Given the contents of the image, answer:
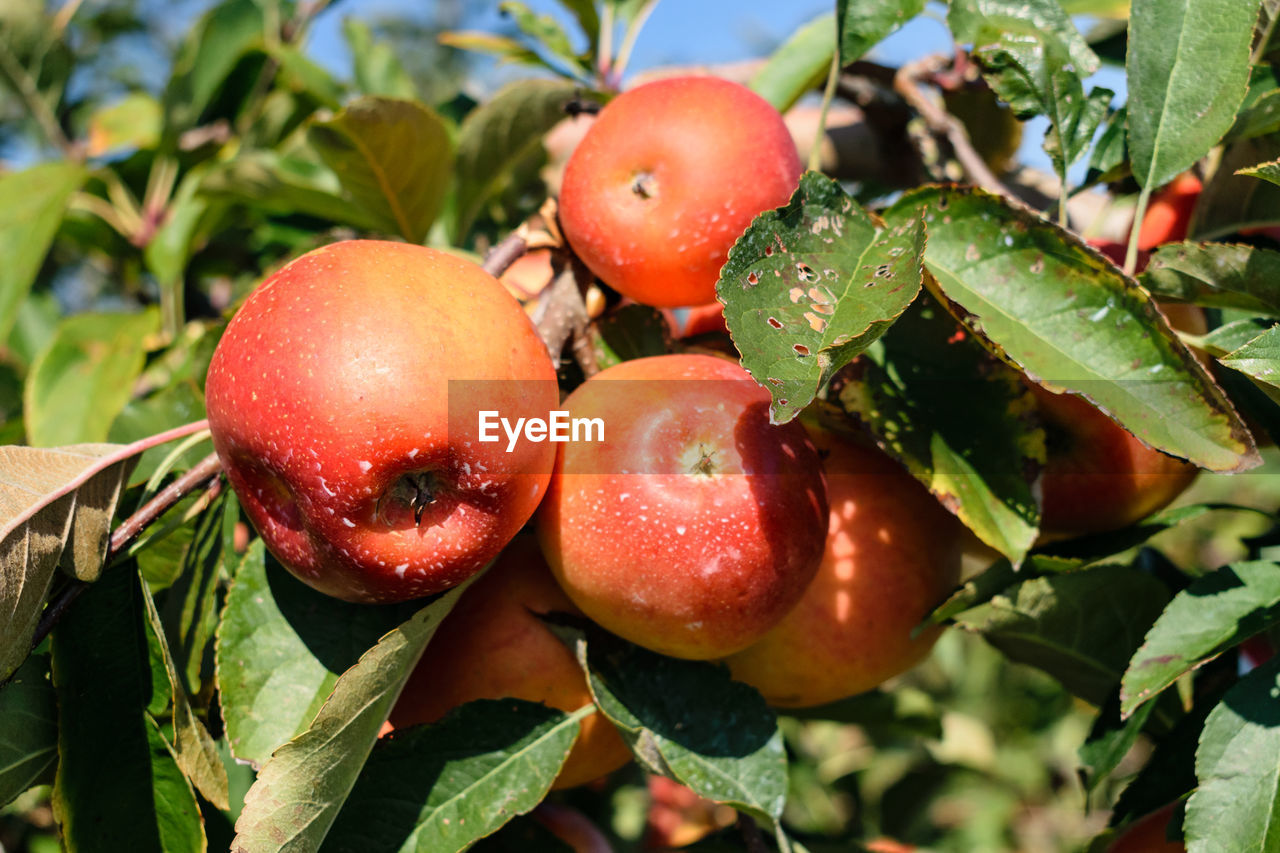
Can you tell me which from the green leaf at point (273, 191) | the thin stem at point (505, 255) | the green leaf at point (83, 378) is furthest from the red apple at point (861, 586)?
the green leaf at point (83, 378)

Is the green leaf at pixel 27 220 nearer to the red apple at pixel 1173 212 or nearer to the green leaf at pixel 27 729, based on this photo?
the green leaf at pixel 27 729

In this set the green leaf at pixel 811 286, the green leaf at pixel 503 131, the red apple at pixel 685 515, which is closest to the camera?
the green leaf at pixel 811 286

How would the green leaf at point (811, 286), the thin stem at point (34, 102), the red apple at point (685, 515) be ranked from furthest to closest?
the thin stem at point (34, 102) < the red apple at point (685, 515) < the green leaf at point (811, 286)

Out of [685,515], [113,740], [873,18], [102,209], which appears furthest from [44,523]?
[102,209]

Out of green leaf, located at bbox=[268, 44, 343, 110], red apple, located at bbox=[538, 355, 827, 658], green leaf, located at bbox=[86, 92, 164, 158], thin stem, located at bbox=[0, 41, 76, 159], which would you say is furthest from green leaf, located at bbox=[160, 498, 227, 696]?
thin stem, located at bbox=[0, 41, 76, 159]

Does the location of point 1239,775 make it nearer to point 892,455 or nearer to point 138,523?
point 892,455

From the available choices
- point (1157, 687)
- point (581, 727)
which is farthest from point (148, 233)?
point (1157, 687)

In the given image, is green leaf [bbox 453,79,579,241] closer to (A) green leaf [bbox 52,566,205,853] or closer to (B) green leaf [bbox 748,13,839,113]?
(B) green leaf [bbox 748,13,839,113]

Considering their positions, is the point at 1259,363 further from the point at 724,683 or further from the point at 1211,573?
the point at 724,683
